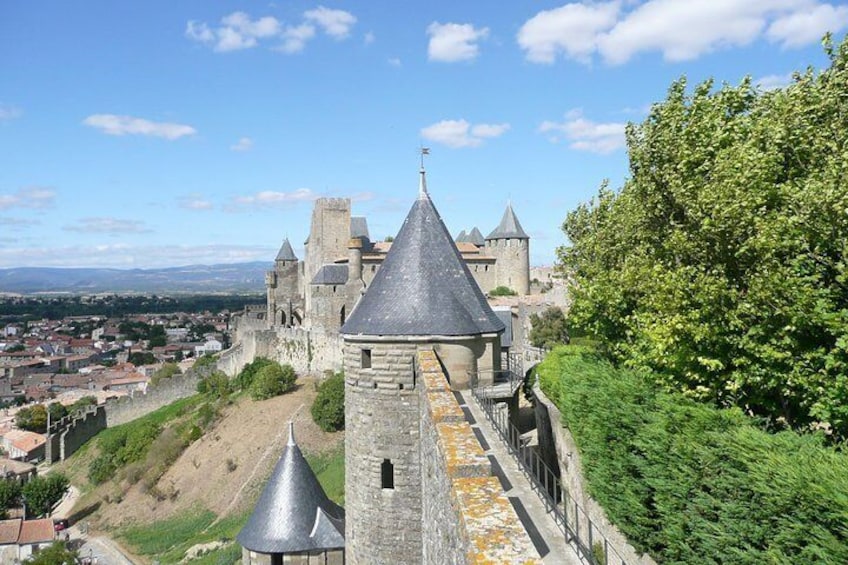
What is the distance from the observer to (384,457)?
1064 centimetres

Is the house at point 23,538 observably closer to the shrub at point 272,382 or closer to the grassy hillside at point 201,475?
the grassy hillside at point 201,475

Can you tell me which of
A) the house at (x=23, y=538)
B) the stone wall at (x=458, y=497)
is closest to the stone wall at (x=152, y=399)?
the house at (x=23, y=538)

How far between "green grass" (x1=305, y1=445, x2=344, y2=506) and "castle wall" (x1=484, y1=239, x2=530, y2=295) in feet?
110

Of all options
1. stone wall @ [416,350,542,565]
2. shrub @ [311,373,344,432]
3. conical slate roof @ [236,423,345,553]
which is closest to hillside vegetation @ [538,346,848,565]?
stone wall @ [416,350,542,565]

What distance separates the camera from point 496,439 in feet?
31.1

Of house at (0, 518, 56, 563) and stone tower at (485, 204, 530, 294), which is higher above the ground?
stone tower at (485, 204, 530, 294)

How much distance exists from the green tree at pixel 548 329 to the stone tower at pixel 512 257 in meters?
19.6

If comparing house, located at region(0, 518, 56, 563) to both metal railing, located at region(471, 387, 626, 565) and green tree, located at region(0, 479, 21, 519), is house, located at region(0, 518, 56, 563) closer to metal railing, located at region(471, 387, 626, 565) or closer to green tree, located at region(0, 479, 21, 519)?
green tree, located at region(0, 479, 21, 519)

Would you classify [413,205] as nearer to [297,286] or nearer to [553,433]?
[553,433]

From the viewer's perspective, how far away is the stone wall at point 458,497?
460cm

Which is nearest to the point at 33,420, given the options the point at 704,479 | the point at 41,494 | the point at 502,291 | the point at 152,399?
the point at 152,399

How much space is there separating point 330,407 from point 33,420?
47.4 m

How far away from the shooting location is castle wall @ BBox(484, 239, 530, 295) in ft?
197

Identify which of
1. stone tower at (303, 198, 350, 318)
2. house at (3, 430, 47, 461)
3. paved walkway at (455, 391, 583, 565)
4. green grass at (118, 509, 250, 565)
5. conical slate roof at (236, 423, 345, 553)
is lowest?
house at (3, 430, 47, 461)
